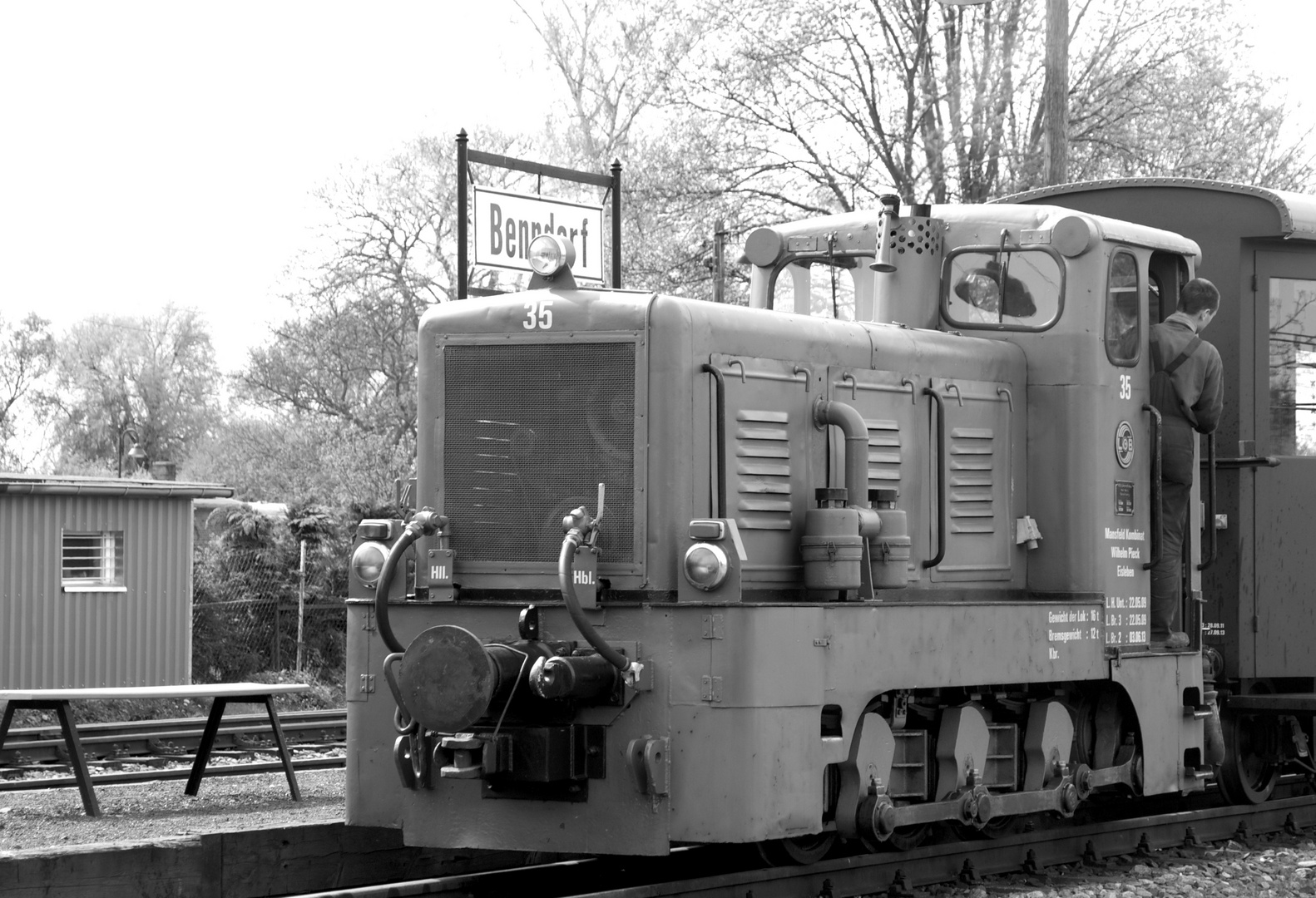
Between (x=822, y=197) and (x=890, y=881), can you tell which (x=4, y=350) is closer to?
(x=822, y=197)

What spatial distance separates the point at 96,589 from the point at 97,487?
1229mm

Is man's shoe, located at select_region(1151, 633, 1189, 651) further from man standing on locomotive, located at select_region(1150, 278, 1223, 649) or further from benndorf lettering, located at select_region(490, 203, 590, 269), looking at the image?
benndorf lettering, located at select_region(490, 203, 590, 269)

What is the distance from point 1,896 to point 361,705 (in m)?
1.65

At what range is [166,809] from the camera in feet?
31.9

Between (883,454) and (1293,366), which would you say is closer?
(883,454)

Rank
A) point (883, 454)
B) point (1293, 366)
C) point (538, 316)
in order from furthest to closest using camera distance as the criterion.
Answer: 1. point (1293, 366)
2. point (883, 454)
3. point (538, 316)

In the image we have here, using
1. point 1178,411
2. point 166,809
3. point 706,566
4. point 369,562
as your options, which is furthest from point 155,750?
point 1178,411

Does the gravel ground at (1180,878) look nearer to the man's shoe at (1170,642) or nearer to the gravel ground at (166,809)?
the man's shoe at (1170,642)

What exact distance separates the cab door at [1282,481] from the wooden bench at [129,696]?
6102mm

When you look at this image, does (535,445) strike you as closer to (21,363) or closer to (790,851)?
(790,851)

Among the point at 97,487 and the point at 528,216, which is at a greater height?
the point at 528,216

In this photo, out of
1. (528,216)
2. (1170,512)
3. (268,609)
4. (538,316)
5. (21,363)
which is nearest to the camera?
(538,316)

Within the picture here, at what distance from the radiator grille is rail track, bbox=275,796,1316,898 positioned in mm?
1469

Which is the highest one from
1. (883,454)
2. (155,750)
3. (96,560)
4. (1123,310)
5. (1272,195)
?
(1272,195)
